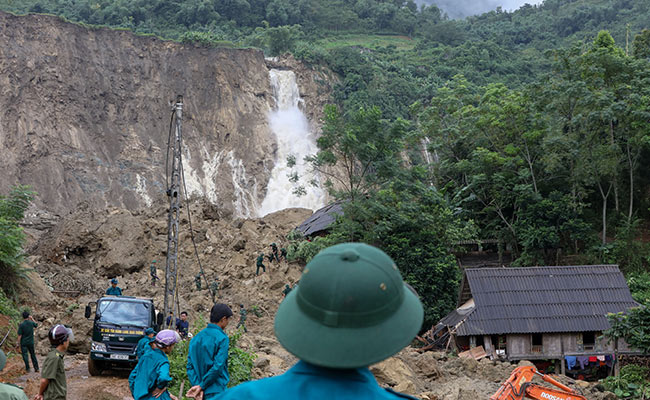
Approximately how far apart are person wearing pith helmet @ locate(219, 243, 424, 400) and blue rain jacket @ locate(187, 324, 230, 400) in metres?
4.18

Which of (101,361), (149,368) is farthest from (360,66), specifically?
(149,368)

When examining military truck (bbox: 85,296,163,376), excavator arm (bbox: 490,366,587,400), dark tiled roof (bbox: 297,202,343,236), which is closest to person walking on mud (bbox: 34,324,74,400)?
military truck (bbox: 85,296,163,376)

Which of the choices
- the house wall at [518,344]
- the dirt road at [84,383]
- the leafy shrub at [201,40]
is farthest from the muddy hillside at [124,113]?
the house wall at [518,344]

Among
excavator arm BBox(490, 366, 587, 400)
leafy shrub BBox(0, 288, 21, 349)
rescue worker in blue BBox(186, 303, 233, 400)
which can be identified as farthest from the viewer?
leafy shrub BBox(0, 288, 21, 349)

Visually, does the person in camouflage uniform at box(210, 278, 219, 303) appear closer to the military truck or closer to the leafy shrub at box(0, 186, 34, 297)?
the leafy shrub at box(0, 186, 34, 297)

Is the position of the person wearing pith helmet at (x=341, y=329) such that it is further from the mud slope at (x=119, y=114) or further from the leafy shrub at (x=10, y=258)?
the mud slope at (x=119, y=114)

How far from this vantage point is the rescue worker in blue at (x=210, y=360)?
19.5 ft

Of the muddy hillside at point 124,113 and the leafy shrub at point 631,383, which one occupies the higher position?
the muddy hillside at point 124,113

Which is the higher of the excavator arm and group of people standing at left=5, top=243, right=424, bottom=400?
group of people standing at left=5, top=243, right=424, bottom=400

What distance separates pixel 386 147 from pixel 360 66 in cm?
3483

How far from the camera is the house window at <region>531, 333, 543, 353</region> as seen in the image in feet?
70.1

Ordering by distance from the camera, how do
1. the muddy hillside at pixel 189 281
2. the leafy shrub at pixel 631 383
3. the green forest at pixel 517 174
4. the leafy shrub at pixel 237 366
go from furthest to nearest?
the green forest at pixel 517 174
the leafy shrub at pixel 631 383
the muddy hillside at pixel 189 281
the leafy shrub at pixel 237 366

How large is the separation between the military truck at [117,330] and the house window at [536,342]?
12867mm

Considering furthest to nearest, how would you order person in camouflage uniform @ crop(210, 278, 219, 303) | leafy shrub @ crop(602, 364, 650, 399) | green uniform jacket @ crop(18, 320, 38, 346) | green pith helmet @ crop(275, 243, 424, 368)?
person in camouflage uniform @ crop(210, 278, 219, 303), leafy shrub @ crop(602, 364, 650, 399), green uniform jacket @ crop(18, 320, 38, 346), green pith helmet @ crop(275, 243, 424, 368)
